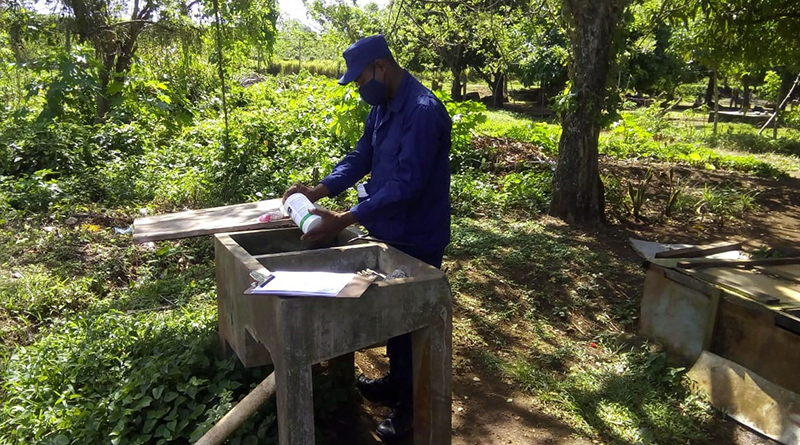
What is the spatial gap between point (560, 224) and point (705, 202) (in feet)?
7.61

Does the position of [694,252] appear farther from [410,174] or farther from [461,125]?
[461,125]

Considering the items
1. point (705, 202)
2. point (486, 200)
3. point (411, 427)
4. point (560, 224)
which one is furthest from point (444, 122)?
point (705, 202)

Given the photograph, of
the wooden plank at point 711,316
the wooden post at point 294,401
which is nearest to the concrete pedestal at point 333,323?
the wooden post at point 294,401

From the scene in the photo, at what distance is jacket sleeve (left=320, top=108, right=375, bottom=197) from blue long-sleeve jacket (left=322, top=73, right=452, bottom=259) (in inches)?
4.6

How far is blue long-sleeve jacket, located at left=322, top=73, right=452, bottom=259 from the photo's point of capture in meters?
2.45

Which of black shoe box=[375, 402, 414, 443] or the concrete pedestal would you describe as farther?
black shoe box=[375, 402, 414, 443]

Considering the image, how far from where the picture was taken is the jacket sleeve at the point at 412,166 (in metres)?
2.43

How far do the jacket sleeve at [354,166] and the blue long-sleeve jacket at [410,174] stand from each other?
0.12m

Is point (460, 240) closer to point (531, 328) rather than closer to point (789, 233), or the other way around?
point (531, 328)

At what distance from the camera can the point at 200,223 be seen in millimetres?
3324

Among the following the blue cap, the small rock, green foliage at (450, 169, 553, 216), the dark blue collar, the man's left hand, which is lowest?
green foliage at (450, 169, 553, 216)

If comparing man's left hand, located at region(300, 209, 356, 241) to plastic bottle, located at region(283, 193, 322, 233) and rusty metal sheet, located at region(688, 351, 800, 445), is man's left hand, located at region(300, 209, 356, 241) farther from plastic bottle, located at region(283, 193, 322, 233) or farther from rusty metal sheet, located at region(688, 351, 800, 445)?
rusty metal sheet, located at region(688, 351, 800, 445)

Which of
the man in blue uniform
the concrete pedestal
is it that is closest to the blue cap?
the man in blue uniform

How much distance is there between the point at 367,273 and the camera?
93.6 inches
